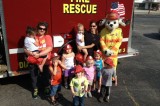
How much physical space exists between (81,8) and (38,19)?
120 cm

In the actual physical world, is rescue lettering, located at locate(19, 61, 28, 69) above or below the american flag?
below

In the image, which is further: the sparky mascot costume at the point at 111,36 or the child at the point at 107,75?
the sparky mascot costume at the point at 111,36

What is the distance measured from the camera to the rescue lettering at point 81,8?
19.9ft

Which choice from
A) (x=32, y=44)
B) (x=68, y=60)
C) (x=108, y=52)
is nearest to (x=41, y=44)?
(x=32, y=44)

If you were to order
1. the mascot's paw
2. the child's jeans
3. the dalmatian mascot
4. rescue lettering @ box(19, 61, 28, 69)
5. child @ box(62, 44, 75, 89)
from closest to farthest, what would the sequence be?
the child's jeans, child @ box(62, 44, 75, 89), rescue lettering @ box(19, 61, 28, 69), the mascot's paw, the dalmatian mascot

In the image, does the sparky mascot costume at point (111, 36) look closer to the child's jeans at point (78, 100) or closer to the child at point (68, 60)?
the child at point (68, 60)

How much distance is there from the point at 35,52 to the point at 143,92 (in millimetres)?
2892

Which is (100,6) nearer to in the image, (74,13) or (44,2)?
(74,13)

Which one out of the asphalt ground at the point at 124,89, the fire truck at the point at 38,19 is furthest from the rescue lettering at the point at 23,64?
the asphalt ground at the point at 124,89

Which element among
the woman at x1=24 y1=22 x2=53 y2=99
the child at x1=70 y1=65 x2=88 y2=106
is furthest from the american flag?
the child at x1=70 y1=65 x2=88 y2=106

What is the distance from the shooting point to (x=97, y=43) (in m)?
6.18

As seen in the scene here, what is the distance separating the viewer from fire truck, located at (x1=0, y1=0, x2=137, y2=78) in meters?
5.45

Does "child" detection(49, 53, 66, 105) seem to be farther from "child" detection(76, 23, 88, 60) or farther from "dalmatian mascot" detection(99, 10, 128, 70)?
"dalmatian mascot" detection(99, 10, 128, 70)

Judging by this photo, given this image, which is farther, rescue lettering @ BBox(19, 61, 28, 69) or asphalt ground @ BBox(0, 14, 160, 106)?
rescue lettering @ BBox(19, 61, 28, 69)
